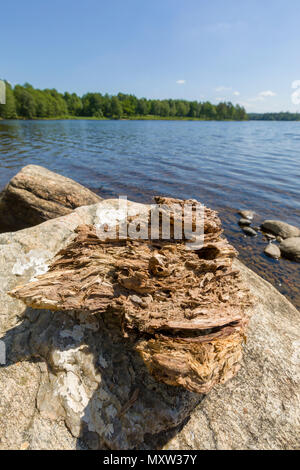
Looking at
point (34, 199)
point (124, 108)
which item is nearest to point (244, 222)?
point (34, 199)

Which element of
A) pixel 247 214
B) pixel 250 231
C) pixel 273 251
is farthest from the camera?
pixel 247 214

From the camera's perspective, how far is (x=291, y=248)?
351 inches

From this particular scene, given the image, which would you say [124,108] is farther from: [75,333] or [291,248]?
[75,333]

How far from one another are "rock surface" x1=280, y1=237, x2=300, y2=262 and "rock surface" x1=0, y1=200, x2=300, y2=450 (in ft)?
20.2

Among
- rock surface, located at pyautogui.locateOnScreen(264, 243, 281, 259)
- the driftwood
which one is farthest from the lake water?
the driftwood

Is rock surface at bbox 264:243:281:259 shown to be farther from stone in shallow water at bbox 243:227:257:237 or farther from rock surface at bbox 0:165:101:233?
rock surface at bbox 0:165:101:233

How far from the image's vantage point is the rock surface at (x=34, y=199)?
836 cm

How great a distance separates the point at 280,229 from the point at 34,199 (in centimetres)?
1042

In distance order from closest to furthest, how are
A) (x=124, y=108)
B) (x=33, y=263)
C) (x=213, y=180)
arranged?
(x=33, y=263) < (x=213, y=180) < (x=124, y=108)

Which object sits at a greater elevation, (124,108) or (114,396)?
(124,108)

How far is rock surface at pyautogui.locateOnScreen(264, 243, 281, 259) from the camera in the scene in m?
8.76

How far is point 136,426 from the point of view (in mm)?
2494
